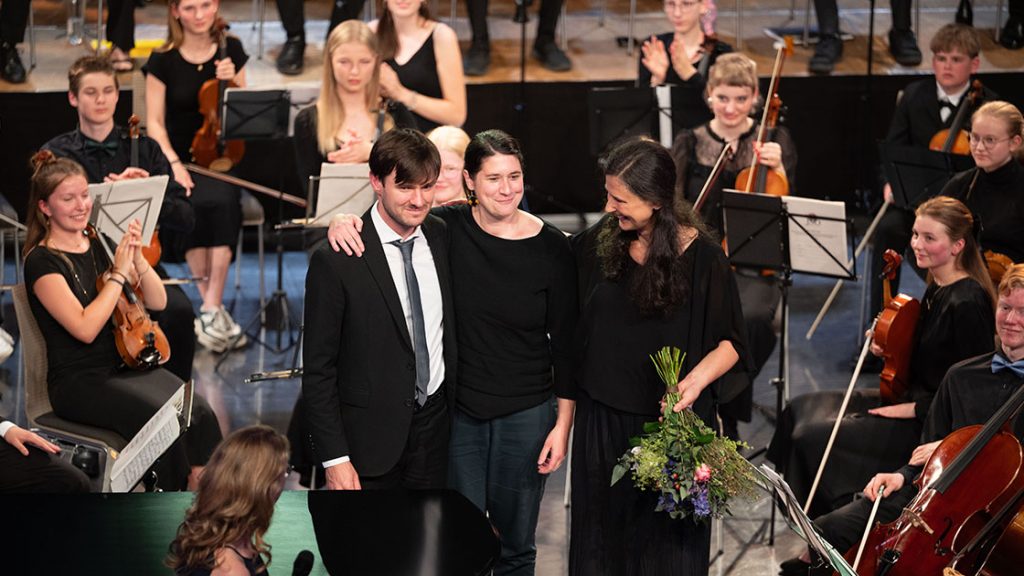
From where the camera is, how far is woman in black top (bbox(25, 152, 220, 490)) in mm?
4797

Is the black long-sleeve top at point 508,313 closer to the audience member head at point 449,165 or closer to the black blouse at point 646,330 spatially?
the black blouse at point 646,330

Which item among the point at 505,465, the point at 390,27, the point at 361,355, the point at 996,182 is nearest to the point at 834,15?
the point at 996,182

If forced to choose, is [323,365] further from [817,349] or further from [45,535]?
[817,349]

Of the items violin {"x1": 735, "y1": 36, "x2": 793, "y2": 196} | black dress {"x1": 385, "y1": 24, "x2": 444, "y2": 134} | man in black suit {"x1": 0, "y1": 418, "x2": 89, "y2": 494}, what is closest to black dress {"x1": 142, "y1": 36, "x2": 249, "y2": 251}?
black dress {"x1": 385, "y1": 24, "x2": 444, "y2": 134}

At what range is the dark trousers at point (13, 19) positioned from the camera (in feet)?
27.4

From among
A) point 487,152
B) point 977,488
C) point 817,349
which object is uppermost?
point 487,152

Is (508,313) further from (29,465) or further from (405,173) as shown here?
(29,465)

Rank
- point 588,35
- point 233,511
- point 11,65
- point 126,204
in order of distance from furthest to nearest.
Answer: point 588,35 → point 11,65 → point 126,204 → point 233,511

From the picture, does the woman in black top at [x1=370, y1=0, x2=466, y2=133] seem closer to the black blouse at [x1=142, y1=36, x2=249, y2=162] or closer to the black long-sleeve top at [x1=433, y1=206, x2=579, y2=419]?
the black blouse at [x1=142, y1=36, x2=249, y2=162]

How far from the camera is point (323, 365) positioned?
3.61 meters

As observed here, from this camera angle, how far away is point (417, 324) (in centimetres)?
370

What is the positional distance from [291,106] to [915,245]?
128 inches

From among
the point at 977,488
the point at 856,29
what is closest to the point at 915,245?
the point at 977,488

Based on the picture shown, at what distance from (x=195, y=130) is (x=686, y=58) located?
2619mm
